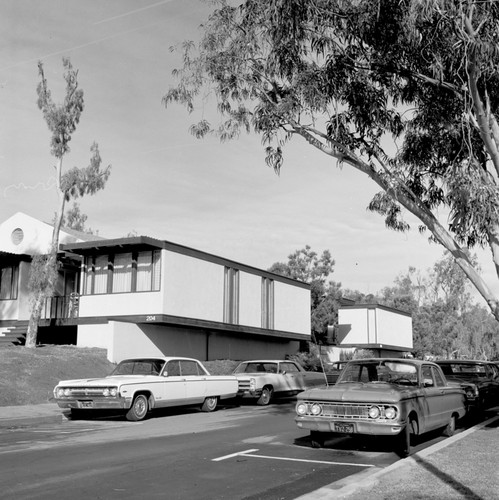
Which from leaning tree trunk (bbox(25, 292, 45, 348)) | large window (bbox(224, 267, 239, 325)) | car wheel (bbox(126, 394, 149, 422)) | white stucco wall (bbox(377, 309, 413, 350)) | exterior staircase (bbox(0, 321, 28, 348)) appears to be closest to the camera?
car wheel (bbox(126, 394, 149, 422))

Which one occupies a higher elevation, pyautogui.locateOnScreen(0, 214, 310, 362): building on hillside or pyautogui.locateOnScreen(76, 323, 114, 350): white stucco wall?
pyautogui.locateOnScreen(0, 214, 310, 362): building on hillside

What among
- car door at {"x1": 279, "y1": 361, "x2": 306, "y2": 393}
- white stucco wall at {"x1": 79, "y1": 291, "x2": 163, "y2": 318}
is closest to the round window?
white stucco wall at {"x1": 79, "y1": 291, "x2": 163, "y2": 318}

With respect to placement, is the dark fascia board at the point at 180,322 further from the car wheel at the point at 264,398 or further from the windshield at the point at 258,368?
the car wheel at the point at 264,398

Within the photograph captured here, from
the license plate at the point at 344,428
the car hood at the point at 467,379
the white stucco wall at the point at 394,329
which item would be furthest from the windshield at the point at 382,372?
the white stucco wall at the point at 394,329

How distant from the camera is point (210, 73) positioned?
14.3m

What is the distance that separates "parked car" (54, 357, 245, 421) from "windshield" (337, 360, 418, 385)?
574 cm

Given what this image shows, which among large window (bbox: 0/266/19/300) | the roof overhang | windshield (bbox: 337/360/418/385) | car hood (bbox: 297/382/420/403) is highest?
large window (bbox: 0/266/19/300)

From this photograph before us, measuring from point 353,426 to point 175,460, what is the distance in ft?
9.16

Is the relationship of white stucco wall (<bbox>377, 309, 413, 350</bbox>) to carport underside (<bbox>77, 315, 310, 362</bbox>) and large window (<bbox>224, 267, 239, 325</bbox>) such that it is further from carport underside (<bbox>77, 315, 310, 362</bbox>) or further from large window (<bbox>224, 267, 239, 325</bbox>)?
large window (<bbox>224, 267, 239, 325</bbox>)

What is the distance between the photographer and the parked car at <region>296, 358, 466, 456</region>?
9812 millimetres

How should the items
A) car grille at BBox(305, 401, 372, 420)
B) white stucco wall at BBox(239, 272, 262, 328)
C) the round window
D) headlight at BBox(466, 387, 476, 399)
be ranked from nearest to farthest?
car grille at BBox(305, 401, 372, 420) < headlight at BBox(466, 387, 476, 399) < white stucco wall at BBox(239, 272, 262, 328) < the round window

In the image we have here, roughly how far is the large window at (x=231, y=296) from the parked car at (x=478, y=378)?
14969 millimetres

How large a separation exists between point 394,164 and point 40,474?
10.1 m

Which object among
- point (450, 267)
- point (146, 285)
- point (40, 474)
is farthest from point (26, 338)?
point (450, 267)
